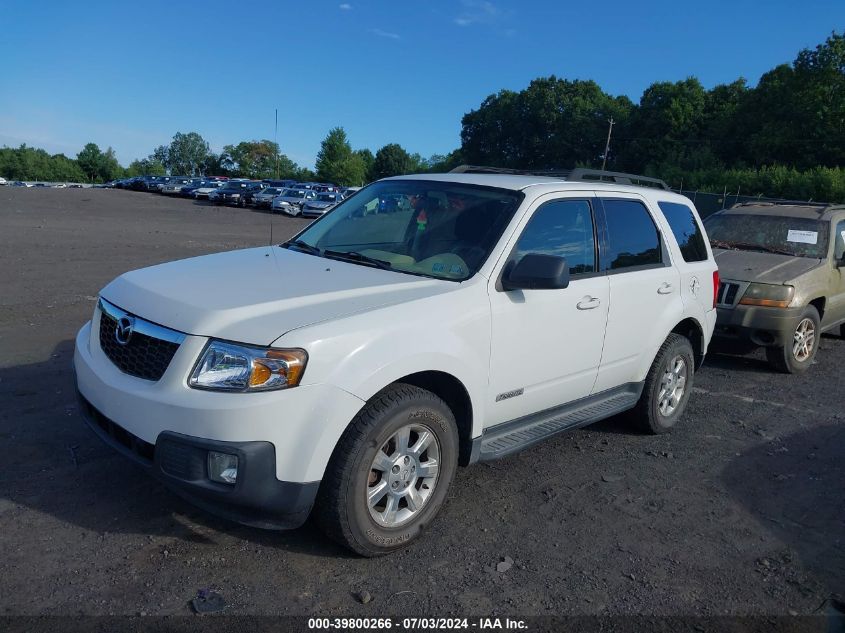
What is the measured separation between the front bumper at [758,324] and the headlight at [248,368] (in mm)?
6022

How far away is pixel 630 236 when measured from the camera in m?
4.93

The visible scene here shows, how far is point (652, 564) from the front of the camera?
353 cm

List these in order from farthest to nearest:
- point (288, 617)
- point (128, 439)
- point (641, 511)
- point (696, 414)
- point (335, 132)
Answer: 1. point (335, 132)
2. point (696, 414)
3. point (641, 511)
4. point (128, 439)
5. point (288, 617)

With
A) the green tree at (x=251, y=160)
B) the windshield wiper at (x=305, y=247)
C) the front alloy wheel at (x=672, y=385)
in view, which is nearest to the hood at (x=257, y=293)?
the windshield wiper at (x=305, y=247)

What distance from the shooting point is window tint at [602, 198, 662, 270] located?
4738 mm

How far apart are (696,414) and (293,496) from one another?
435 cm

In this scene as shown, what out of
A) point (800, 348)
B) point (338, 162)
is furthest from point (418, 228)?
point (338, 162)

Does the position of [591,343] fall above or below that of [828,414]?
above

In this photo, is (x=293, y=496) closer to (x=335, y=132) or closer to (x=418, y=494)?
(x=418, y=494)

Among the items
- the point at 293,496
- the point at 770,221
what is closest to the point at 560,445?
the point at 293,496

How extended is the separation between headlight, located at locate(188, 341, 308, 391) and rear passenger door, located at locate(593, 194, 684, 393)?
8.08 feet

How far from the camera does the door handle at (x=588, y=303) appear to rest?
4286 mm

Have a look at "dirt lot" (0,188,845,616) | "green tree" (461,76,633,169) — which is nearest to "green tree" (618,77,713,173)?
"green tree" (461,76,633,169)

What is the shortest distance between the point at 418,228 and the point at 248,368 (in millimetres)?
1751
